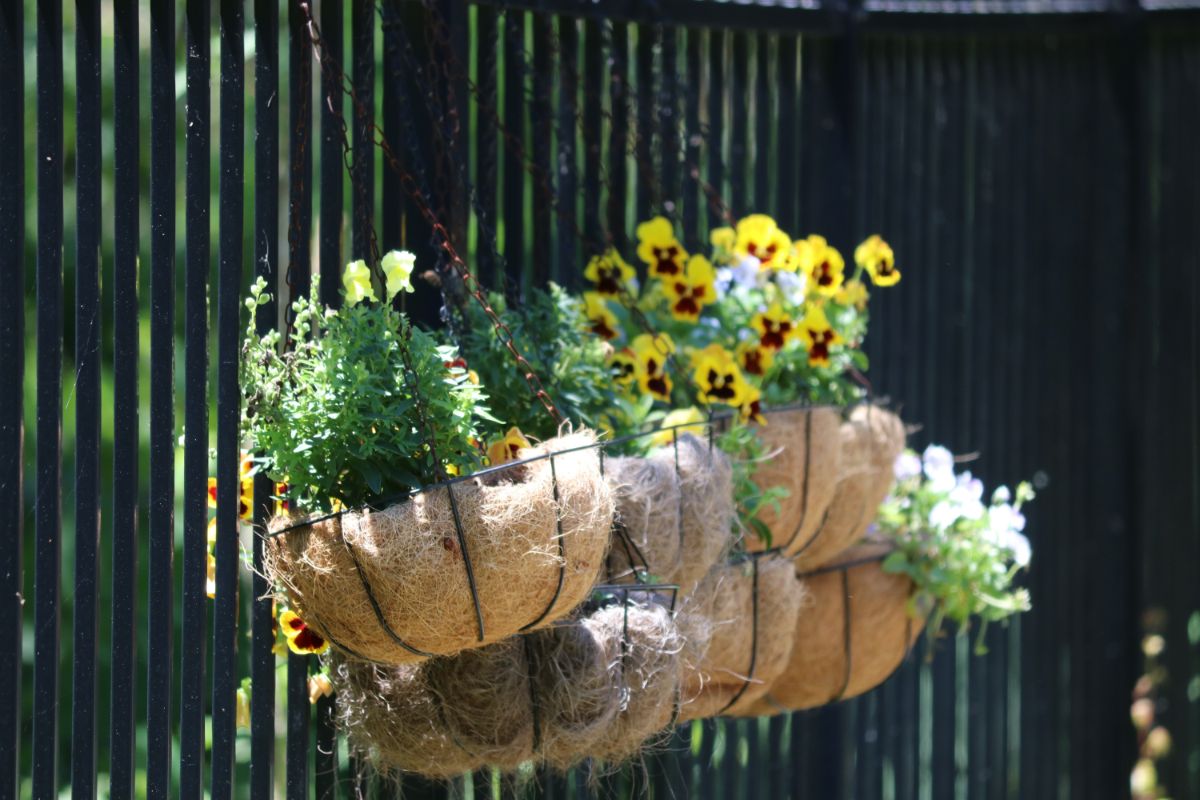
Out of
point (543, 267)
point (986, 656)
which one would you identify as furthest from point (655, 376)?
point (986, 656)

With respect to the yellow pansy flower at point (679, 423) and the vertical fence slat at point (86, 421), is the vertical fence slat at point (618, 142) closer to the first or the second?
the yellow pansy flower at point (679, 423)

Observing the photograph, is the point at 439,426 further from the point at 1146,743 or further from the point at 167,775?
the point at 1146,743

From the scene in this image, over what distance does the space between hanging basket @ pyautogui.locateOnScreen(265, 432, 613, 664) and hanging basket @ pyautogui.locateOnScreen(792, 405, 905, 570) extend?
954 mm

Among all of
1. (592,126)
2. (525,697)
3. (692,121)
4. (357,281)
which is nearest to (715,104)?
(692,121)

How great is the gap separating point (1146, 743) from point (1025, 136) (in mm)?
1904

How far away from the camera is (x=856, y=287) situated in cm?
313

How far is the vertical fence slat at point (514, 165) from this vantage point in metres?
3.04

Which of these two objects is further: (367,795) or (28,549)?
(28,549)

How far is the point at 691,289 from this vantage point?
2.96 m

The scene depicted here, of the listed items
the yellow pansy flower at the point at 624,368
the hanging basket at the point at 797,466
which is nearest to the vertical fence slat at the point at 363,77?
the yellow pansy flower at the point at 624,368

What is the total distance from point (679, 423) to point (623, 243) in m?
0.73

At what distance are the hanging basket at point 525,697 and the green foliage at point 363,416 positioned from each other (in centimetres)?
33

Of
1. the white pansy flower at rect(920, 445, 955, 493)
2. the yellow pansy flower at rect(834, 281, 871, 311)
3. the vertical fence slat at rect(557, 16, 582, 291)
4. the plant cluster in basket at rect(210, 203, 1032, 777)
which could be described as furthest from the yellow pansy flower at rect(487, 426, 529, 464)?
the white pansy flower at rect(920, 445, 955, 493)

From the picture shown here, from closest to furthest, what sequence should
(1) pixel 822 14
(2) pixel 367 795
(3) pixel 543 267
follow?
(2) pixel 367 795 → (3) pixel 543 267 → (1) pixel 822 14
